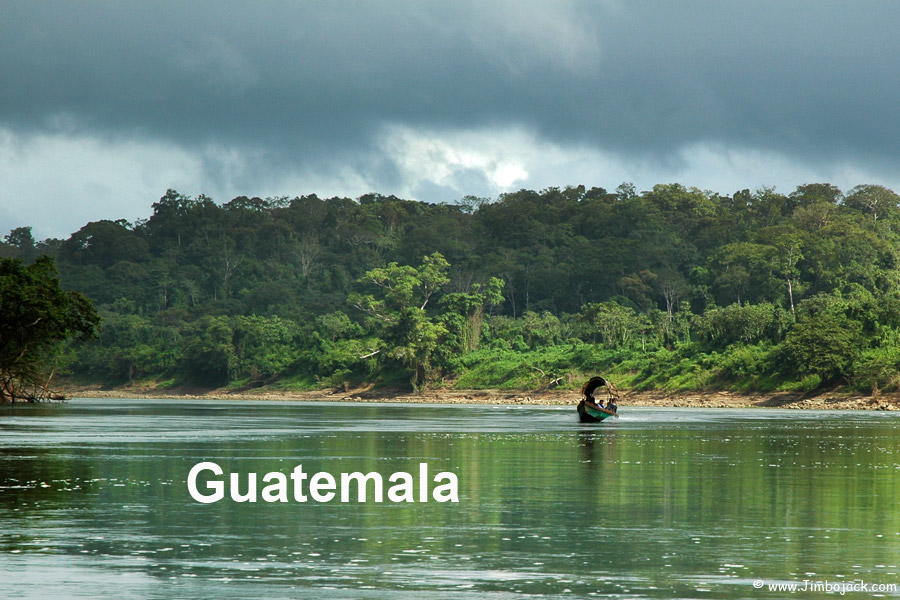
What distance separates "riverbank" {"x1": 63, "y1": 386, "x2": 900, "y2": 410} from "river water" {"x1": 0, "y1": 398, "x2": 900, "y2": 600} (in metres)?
53.0

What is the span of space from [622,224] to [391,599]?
13215 centimetres

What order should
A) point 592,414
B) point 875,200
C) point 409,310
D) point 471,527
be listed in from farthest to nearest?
1. point 875,200
2. point 409,310
3. point 592,414
4. point 471,527

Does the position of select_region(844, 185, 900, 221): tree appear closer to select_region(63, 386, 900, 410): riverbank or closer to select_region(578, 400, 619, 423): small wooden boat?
select_region(63, 386, 900, 410): riverbank

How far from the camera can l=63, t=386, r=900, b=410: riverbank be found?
8400cm

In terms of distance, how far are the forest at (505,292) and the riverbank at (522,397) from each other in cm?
123

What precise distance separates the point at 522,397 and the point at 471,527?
85.5m

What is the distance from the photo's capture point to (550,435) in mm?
43906

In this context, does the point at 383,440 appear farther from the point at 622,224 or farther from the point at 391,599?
the point at 622,224

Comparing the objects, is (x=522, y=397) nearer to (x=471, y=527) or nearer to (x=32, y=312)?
(x=32, y=312)

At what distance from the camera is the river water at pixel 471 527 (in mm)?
12945

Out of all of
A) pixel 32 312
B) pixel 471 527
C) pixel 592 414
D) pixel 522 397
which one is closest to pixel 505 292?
pixel 522 397

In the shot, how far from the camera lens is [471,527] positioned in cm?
1738

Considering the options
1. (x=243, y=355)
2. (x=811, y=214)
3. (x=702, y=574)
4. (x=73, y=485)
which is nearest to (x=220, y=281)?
(x=243, y=355)

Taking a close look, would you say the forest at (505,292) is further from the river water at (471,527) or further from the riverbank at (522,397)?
the river water at (471,527)
